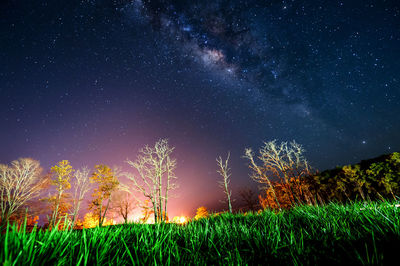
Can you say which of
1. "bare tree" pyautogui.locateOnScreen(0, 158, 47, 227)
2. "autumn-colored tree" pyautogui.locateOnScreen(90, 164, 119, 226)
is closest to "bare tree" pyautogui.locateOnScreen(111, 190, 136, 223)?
"autumn-colored tree" pyautogui.locateOnScreen(90, 164, 119, 226)

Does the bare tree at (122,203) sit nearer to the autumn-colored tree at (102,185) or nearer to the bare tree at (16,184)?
the autumn-colored tree at (102,185)

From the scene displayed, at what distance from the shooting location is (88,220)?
29.3 metres

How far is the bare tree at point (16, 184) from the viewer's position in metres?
16.1

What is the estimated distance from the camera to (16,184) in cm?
1656

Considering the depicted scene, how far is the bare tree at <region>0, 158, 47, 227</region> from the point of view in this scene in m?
16.1

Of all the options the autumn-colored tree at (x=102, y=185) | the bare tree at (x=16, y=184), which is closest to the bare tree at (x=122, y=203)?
the autumn-colored tree at (x=102, y=185)

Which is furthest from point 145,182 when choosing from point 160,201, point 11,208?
point 11,208

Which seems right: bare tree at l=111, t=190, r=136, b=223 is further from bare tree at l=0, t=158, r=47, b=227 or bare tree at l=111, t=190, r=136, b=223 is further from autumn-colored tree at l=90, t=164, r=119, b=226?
bare tree at l=0, t=158, r=47, b=227

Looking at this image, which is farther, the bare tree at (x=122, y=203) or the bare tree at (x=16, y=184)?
the bare tree at (x=122, y=203)

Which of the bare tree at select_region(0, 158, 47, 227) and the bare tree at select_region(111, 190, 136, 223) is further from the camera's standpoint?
the bare tree at select_region(111, 190, 136, 223)

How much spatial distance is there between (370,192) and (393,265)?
113 feet

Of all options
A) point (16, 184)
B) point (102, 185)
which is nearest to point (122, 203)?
point (102, 185)

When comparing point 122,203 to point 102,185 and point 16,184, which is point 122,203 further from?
point 16,184

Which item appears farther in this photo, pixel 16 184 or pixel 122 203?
pixel 122 203
